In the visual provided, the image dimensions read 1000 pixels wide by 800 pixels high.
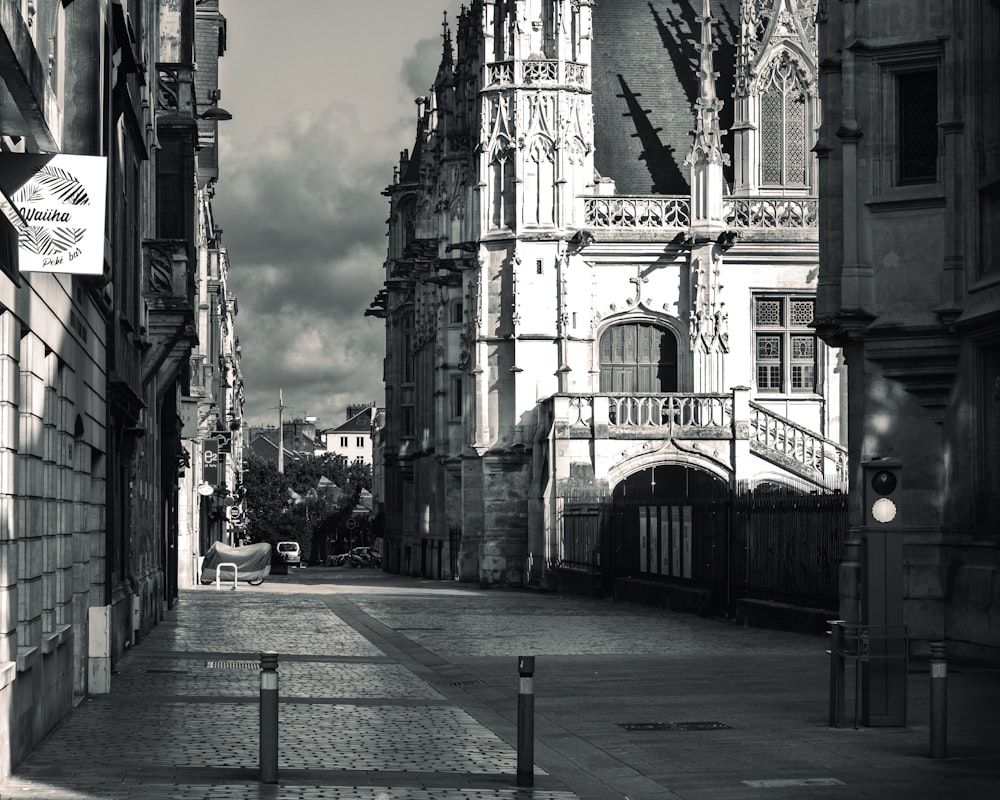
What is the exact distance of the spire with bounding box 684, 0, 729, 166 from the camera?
49469 mm

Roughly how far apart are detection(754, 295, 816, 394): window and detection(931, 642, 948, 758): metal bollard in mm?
37040

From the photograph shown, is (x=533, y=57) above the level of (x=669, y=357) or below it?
above

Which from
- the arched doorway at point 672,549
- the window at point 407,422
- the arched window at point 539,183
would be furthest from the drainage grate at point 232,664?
the window at point 407,422

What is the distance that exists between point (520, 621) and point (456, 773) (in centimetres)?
→ 1983

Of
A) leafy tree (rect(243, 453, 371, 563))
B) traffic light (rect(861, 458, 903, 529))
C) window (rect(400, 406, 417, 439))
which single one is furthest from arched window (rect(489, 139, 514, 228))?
leafy tree (rect(243, 453, 371, 563))

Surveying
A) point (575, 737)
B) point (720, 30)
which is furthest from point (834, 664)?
point (720, 30)

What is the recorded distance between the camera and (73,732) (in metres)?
15.0

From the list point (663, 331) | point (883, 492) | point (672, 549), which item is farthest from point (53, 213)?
point (663, 331)

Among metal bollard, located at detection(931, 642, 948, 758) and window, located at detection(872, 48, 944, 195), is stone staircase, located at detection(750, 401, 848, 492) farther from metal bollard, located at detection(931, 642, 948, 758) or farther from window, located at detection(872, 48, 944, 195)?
metal bollard, located at detection(931, 642, 948, 758)

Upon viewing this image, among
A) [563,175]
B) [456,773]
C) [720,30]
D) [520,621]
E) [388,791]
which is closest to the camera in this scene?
[388,791]

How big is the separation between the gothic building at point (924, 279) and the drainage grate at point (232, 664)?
7403mm

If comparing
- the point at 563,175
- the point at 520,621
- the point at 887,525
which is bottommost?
the point at 520,621

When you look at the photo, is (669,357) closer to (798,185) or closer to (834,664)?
(798,185)

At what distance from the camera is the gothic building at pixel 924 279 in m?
22.4
